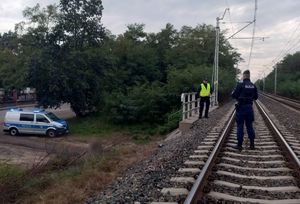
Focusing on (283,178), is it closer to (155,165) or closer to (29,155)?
(155,165)

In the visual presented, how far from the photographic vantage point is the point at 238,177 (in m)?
8.23

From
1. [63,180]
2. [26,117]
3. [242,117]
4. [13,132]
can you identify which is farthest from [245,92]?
[13,132]

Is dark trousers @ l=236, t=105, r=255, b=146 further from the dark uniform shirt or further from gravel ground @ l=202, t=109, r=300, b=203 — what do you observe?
gravel ground @ l=202, t=109, r=300, b=203

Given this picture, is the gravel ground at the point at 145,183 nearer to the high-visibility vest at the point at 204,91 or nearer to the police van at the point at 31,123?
the high-visibility vest at the point at 204,91

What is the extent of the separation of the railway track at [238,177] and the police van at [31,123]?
1034 inches

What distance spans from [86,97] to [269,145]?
3566cm

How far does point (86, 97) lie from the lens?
4694cm

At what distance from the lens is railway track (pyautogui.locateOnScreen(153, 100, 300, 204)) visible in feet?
22.1

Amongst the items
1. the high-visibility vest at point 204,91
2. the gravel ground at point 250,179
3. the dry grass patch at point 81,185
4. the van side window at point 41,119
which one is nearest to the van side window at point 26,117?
the van side window at point 41,119

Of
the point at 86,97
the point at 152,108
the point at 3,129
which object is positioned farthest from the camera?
the point at 86,97

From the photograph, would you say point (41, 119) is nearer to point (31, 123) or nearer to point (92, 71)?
point (31, 123)

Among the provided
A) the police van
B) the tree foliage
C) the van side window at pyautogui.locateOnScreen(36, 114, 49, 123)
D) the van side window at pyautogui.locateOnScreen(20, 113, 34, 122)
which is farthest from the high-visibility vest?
the van side window at pyautogui.locateOnScreen(20, 113, 34, 122)

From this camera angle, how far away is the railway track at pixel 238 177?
6750 mm

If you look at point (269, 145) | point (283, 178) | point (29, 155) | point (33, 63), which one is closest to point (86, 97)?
point (33, 63)
